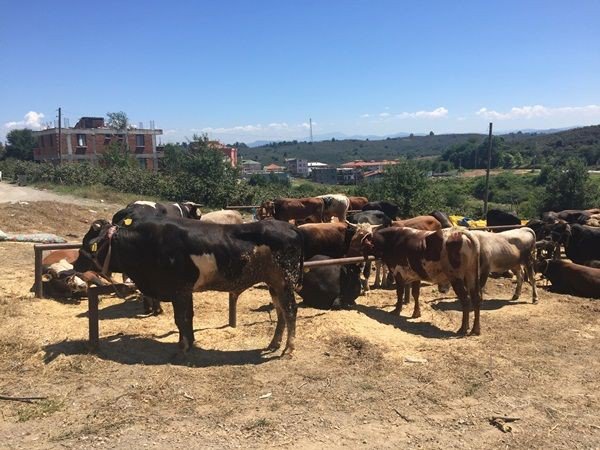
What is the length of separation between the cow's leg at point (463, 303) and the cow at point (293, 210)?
9584 millimetres

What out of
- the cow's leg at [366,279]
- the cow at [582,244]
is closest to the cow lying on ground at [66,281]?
the cow's leg at [366,279]

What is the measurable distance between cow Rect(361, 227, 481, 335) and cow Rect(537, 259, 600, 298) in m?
3.95

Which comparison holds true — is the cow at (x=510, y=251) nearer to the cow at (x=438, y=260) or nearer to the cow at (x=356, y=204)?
the cow at (x=438, y=260)

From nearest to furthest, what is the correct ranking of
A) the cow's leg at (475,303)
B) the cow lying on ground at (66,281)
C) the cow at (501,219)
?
the cow's leg at (475,303)
the cow lying on ground at (66,281)
the cow at (501,219)

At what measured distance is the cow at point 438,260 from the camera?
27.8 feet

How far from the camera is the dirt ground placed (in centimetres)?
488

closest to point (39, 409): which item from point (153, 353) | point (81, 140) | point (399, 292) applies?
point (153, 353)

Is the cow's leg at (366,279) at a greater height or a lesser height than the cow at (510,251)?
lesser

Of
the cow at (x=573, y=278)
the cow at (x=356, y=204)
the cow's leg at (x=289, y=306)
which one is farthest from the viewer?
the cow at (x=356, y=204)

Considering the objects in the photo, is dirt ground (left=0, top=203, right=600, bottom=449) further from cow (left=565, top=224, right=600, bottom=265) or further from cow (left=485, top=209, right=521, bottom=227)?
cow (left=485, top=209, right=521, bottom=227)

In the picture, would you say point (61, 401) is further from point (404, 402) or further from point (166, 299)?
point (404, 402)

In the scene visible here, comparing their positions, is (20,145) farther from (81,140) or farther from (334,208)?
(334,208)

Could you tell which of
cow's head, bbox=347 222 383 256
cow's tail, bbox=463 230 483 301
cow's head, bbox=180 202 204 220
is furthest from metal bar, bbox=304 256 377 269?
cow's head, bbox=180 202 204 220

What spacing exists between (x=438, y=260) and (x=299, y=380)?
12.0 ft
